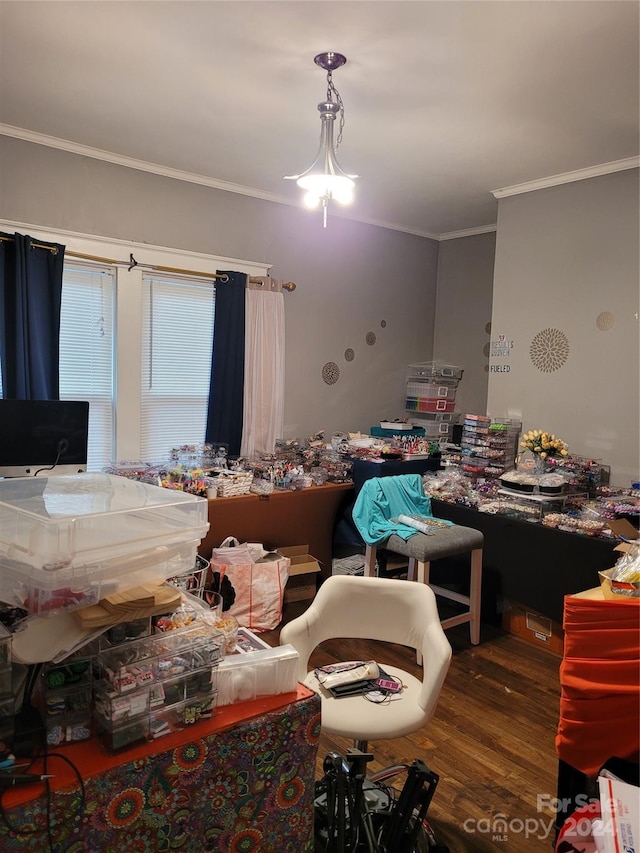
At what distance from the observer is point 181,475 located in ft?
12.3

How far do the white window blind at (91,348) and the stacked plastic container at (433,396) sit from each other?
2759mm

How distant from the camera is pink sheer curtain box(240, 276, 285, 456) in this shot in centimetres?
458

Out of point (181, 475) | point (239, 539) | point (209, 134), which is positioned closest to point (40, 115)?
point (209, 134)

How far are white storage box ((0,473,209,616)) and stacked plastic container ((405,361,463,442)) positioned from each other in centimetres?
408

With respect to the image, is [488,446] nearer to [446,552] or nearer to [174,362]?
Result: [446,552]

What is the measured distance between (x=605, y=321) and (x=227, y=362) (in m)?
2.62

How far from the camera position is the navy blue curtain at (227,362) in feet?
14.5

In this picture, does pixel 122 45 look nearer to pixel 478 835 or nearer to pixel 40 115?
pixel 40 115

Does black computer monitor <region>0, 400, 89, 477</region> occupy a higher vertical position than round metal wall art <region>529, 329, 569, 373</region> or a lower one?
lower

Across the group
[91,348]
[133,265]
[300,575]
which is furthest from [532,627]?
[133,265]

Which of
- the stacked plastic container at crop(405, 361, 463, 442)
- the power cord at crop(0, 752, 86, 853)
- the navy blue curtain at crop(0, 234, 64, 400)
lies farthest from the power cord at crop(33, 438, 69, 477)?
the stacked plastic container at crop(405, 361, 463, 442)

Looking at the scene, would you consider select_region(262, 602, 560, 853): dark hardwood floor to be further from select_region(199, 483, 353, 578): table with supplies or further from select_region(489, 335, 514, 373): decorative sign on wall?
select_region(489, 335, 514, 373): decorative sign on wall

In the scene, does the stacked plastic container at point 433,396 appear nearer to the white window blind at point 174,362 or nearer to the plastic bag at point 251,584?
the white window blind at point 174,362

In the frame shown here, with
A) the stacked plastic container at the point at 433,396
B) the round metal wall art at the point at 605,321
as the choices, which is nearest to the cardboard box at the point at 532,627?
the round metal wall art at the point at 605,321
